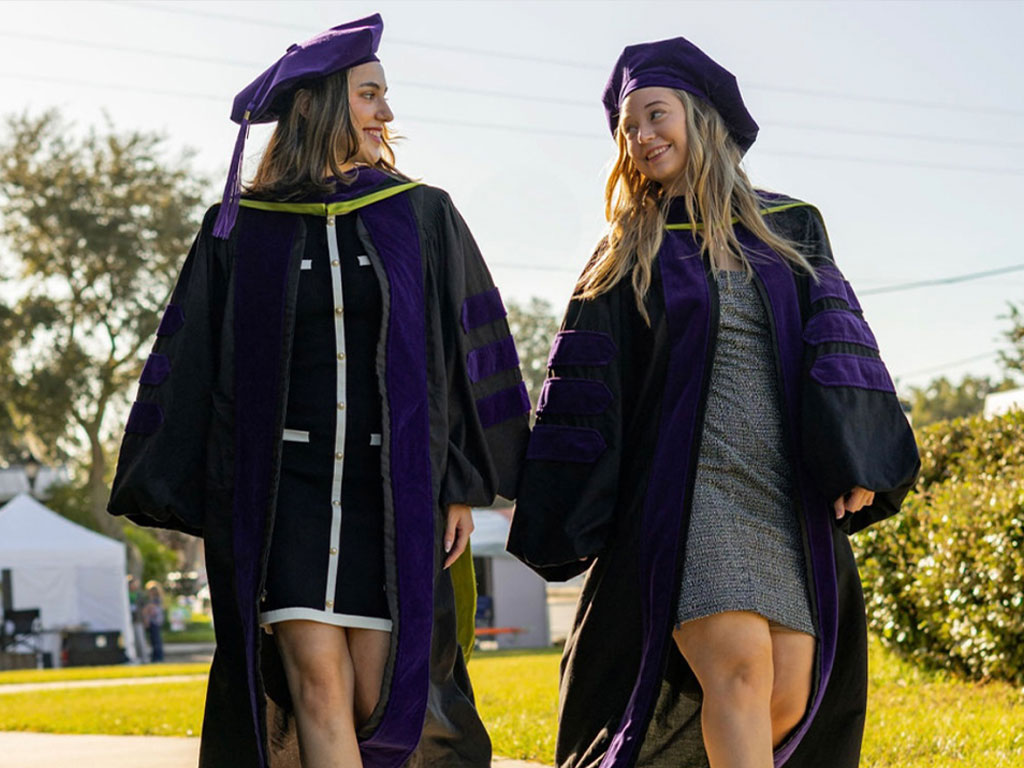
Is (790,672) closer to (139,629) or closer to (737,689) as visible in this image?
(737,689)

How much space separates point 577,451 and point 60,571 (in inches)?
951

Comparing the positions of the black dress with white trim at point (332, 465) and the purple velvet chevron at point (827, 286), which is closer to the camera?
the black dress with white trim at point (332, 465)

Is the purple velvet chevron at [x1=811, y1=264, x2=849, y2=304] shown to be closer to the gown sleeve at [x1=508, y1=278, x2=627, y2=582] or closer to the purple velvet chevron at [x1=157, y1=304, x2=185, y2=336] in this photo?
the gown sleeve at [x1=508, y1=278, x2=627, y2=582]

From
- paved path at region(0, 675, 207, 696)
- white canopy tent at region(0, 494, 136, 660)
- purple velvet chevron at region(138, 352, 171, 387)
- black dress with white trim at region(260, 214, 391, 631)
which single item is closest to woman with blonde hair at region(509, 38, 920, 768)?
black dress with white trim at region(260, 214, 391, 631)

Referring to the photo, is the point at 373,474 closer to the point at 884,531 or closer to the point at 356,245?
the point at 356,245

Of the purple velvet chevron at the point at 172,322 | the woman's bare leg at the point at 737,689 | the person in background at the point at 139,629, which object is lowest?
the person in background at the point at 139,629

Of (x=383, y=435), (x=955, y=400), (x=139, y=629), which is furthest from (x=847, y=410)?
(x=955, y=400)

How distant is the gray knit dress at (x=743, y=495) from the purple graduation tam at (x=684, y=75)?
0.52 metres

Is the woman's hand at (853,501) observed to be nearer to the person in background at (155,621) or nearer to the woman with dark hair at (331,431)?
the woman with dark hair at (331,431)

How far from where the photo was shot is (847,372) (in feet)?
11.7

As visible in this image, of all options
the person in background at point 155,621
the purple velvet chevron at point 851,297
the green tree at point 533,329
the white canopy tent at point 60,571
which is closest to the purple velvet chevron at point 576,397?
the purple velvet chevron at point 851,297

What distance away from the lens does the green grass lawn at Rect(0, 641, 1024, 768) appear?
5.38 meters

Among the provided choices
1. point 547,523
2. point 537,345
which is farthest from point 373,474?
point 537,345

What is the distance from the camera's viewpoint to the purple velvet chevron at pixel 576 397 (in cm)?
375
